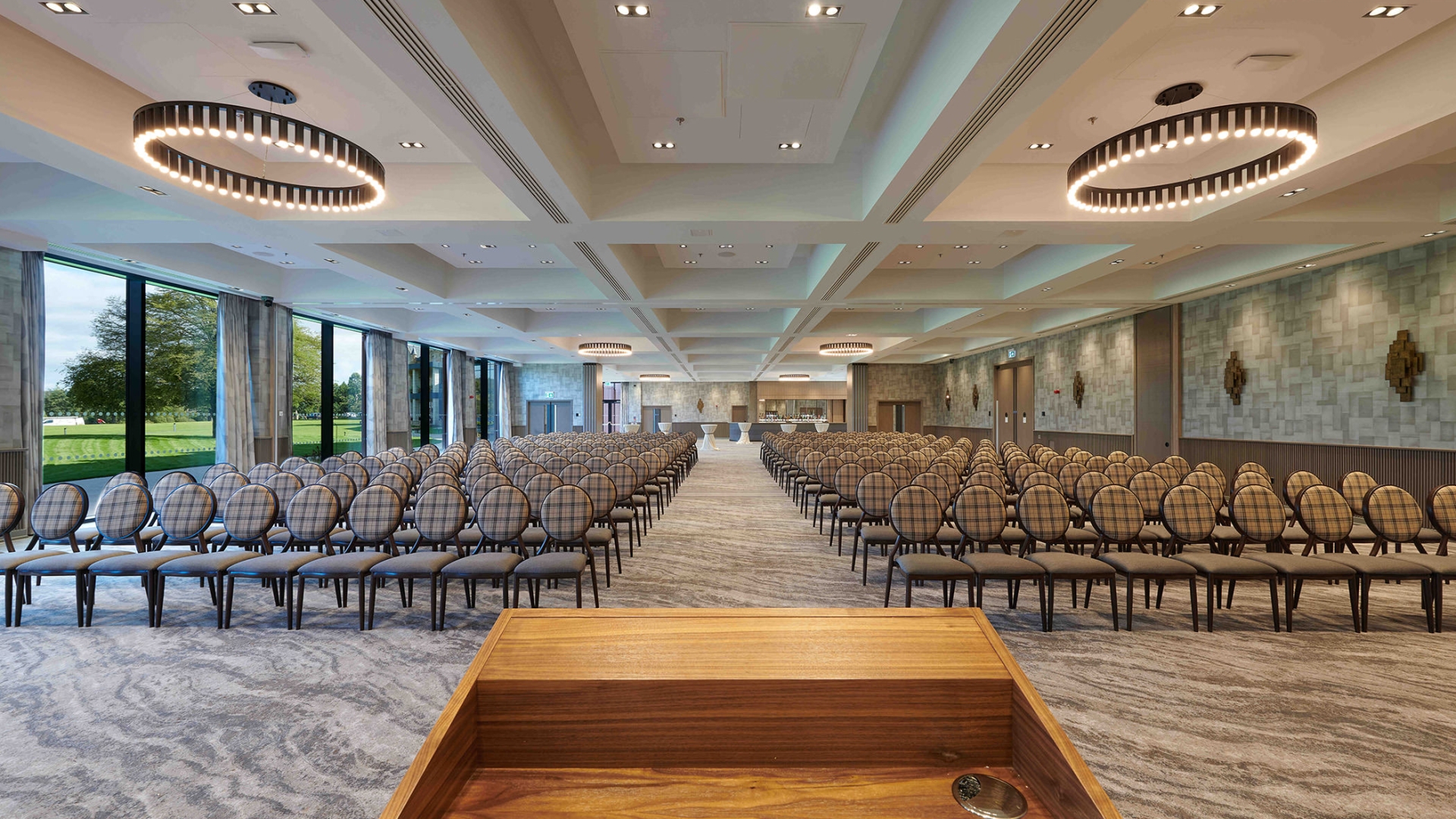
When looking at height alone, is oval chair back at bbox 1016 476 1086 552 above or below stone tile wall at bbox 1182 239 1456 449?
below

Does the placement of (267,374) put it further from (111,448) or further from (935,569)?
(935,569)

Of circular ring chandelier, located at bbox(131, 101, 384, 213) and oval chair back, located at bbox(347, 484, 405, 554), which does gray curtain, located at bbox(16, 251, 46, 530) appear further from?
oval chair back, located at bbox(347, 484, 405, 554)

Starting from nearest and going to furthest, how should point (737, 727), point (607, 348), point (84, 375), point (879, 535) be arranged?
point (737, 727), point (879, 535), point (84, 375), point (607, 348)

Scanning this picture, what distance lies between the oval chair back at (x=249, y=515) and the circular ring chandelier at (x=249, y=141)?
2.55 meters

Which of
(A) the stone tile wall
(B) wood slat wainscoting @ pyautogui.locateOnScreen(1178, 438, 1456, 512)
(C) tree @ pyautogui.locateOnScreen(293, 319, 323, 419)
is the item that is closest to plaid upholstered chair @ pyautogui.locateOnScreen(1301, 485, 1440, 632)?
(B) wood slat wainscoting @ pyautogui.locateOnScreen(1178, 438, 1456, 512)

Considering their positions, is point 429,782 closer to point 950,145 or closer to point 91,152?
point 950,145

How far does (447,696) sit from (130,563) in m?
3.05

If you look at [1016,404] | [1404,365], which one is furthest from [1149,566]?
[1016,404]

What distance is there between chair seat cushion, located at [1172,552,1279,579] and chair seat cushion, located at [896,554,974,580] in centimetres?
172

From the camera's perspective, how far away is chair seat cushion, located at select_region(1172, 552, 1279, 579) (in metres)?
4.63

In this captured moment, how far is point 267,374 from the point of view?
39.7ft

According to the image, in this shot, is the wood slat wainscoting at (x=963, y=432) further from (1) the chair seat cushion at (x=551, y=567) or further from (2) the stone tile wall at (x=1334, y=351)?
(1) the chair seat cushion at (x=551, y=567)

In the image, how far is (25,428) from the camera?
26.7 feet

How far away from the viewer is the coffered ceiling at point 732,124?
4262mm
